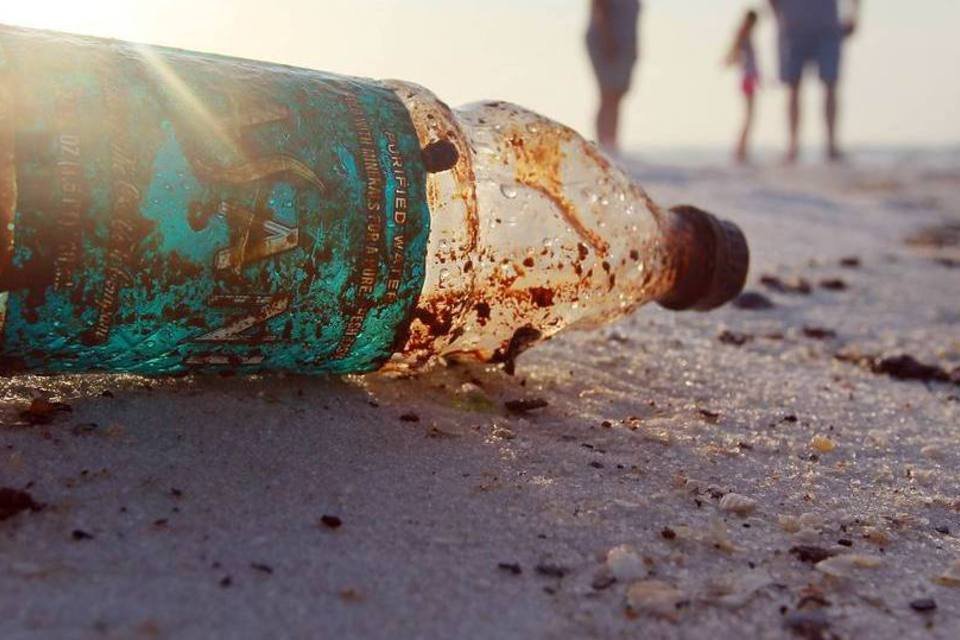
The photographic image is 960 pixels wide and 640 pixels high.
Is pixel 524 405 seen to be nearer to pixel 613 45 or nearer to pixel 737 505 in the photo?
pixel 737 505

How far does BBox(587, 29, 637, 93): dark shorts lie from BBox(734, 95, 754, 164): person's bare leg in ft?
12.8

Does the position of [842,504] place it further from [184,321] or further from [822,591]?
[184,321]

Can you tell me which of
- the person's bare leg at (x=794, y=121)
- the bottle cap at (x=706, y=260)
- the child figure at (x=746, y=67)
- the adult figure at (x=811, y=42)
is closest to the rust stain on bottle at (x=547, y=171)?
the bottle cap at (x=706, y=260)

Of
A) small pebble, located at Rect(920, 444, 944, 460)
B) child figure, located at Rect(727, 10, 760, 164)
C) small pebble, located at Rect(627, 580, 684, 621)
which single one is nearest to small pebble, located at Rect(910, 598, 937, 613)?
small pebble, located at Rect(627, 580, 684, 621)

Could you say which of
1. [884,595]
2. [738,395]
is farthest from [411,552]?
[738,395]

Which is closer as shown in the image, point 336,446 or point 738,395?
point 336,446

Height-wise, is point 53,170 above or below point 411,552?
above

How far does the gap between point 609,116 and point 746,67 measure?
13.2ft

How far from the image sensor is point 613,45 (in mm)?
8445

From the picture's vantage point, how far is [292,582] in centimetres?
131

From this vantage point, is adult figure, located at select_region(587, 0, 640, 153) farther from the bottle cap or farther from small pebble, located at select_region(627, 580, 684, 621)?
small pebble, located at select_region(627, 580, 684, 621)

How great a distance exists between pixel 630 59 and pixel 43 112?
7.45 meters

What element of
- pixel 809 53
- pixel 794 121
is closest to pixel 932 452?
pixel 809 53

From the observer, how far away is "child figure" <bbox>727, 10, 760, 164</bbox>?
1209 centimetres
